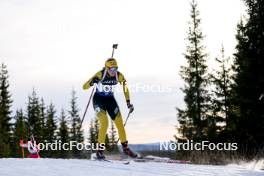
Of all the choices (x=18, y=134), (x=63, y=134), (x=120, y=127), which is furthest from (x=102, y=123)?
(x=63, y=134)

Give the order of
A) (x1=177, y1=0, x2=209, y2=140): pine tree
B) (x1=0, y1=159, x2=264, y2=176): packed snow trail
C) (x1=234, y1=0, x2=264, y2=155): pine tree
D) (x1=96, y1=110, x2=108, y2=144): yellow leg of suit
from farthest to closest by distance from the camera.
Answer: (x1=177, y1=0, x2=209, y2=140): pine tree
(x1=234, y1=0, x2=264, y2=155): pine tree
(x1=96, y1=110, x2=108, y2=144): yellow leg of suit
(x1=0, y1=159, x2=264, y2=176): packed snow trail

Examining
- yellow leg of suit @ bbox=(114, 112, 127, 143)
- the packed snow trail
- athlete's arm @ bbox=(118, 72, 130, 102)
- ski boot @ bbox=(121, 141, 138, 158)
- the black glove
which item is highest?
athlete's arm @ bbox=(118, 72, 130, 102)

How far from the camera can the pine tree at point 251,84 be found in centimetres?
2588

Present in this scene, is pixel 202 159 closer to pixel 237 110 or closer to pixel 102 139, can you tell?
pixel 102 139

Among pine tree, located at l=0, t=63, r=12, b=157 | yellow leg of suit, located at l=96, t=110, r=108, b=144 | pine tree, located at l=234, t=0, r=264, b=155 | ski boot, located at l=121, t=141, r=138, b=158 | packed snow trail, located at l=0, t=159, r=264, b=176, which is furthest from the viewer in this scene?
pine tree, located at l=0, t=63, r=12, b=157

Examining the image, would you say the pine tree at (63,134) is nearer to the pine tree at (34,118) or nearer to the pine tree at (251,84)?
the pine tree at (34,118)

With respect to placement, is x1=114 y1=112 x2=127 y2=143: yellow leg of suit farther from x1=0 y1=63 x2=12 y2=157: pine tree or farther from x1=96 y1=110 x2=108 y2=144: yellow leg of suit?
x1=0 y1=63 x2=12 y2=157: pine tree

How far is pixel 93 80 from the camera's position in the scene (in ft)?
44.2

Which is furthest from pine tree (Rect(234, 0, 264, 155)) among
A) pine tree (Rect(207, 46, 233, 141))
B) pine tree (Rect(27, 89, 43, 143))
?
pine tree (Rect(27, 89, 43, 143))

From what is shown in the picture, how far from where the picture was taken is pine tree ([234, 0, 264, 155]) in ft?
84.9

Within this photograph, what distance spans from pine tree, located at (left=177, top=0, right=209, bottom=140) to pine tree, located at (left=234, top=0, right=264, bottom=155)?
10.3m

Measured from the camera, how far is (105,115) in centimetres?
1345

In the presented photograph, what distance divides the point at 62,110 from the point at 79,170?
2297 inches

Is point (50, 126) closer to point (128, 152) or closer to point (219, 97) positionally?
point (219, 97)
